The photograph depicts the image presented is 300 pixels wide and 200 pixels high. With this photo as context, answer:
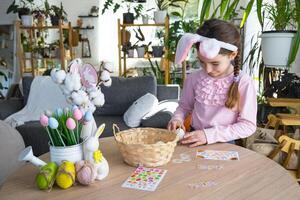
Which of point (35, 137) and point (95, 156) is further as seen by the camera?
point (35, 137)

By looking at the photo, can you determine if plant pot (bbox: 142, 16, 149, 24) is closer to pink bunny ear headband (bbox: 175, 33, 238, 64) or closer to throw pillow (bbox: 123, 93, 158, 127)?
throw pillow (bbox: 123, 93, 158, 127)

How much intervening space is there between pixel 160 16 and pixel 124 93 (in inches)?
52.2

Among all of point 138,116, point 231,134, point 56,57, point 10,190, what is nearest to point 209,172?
point 231,134

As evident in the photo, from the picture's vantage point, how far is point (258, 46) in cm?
318

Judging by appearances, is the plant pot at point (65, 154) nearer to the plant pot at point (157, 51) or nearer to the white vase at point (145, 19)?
the plant pot at point (157, 51)

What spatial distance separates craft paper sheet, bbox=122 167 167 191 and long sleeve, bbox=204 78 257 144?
0.33m

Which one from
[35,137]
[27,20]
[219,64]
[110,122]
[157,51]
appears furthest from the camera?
[27,20]

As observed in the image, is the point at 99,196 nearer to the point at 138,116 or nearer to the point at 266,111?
the point at 138,116

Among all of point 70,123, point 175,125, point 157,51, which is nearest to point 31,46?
point 157,51

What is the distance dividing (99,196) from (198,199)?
0.26 metres

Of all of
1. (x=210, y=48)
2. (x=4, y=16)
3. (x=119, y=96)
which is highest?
(x=4, y=16)

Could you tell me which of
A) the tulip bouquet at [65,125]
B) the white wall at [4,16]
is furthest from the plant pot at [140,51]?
the tulip bouquet at [65,125]

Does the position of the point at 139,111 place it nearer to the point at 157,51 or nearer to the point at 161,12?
the point at 157,51

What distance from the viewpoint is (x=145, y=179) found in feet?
2.99
